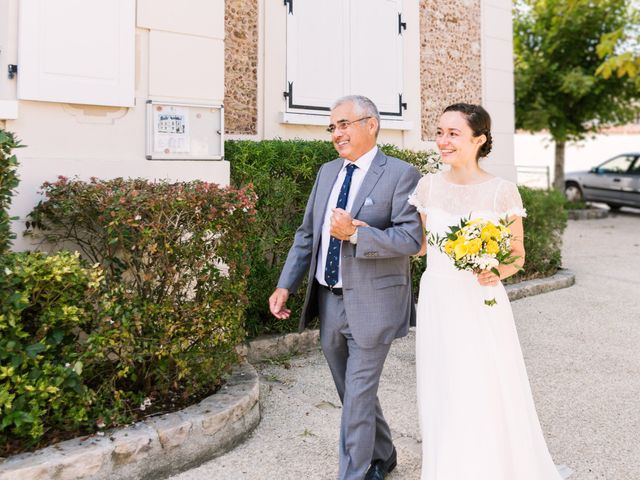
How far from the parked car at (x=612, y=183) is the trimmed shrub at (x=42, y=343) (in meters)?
16.1

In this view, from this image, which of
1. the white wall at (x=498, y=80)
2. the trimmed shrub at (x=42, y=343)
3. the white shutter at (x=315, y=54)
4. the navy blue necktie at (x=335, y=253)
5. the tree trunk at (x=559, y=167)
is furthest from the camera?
the tree trunk at (x=559, y=167)

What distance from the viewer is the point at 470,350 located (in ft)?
9.11

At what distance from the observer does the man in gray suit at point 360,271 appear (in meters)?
2.84

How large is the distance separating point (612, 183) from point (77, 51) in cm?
1588

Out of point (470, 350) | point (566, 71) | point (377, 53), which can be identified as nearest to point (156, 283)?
point (470, 350)

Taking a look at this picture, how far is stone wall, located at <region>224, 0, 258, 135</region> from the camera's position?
6.14 metres

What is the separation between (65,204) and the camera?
12.0 feet

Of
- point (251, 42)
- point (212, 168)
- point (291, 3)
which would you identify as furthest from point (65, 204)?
point (291, 3)

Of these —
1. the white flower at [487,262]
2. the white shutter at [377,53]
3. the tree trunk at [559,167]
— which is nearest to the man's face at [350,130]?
the white flower at [487,262]

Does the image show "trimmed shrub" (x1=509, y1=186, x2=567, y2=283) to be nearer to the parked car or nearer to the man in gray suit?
the man in gray suit

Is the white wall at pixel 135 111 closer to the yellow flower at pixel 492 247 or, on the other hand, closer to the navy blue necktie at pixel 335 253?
the navy blue necktie at pixel 335 253

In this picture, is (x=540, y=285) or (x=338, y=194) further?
(x=540, y=285)

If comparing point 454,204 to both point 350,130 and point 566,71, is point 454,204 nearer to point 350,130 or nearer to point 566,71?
point 350,130

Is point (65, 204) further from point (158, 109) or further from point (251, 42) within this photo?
point (251, 42)
